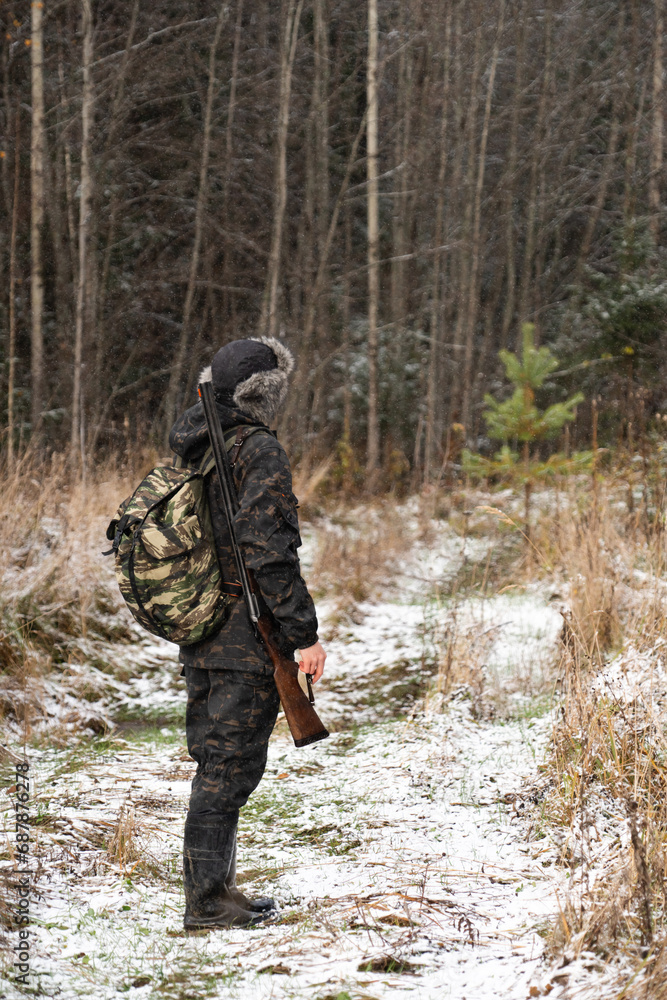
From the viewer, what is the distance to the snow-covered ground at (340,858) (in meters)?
2.31

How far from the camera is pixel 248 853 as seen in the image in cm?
330

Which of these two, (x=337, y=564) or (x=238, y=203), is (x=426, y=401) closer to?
(x=238, y=203)

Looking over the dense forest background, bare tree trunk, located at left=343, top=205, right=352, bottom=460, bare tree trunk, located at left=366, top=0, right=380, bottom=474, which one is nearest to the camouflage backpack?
the dense forest background

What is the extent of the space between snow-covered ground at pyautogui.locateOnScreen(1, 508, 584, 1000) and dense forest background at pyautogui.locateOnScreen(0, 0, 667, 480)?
701 centimetres

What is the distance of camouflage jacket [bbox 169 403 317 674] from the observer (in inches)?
99.5

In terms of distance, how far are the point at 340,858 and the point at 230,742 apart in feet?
2.91

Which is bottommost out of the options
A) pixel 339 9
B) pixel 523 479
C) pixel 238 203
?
pixel 523 479

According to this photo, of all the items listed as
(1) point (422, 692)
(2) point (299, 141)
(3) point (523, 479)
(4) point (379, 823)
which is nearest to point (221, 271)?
(2) point (299, 141)

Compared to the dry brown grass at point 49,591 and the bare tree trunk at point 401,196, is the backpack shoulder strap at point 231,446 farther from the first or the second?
the bare tree trunk at point 401,196

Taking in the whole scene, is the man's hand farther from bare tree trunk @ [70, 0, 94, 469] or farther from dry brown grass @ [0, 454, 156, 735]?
bare tree trunk @ [70, 0, 94, 469]

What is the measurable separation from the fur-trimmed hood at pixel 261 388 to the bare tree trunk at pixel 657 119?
17568mm

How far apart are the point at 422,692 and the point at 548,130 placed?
17801 millimetres

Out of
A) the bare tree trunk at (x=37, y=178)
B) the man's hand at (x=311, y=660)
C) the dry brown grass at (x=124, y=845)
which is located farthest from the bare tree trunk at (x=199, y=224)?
the man's hand at (x=311, y=660)

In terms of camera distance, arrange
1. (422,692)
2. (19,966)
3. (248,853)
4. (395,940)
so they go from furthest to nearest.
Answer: (422,692), (248,853), (395,940), (19,966)
